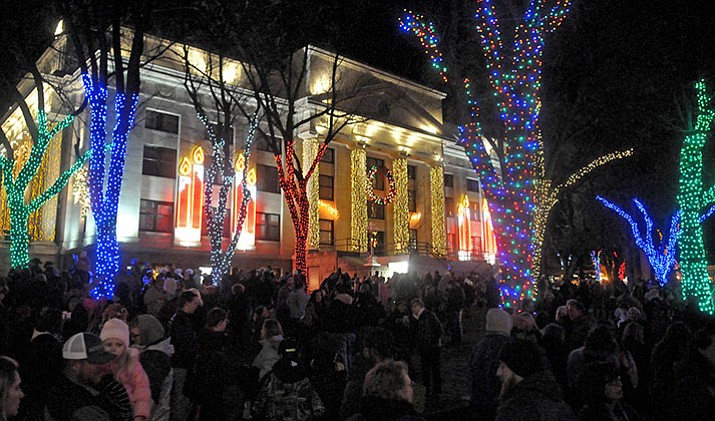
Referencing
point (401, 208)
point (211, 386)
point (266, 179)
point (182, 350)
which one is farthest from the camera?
point (401, 208)

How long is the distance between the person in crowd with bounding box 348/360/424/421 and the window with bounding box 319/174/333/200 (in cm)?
3291

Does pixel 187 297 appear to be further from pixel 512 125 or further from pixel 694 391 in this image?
pixel 512 125

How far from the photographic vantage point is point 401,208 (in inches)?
1526

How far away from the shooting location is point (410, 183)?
41500 mm

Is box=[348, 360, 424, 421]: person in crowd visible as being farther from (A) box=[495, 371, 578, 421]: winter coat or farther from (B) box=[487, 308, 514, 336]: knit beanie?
(B) box=[487, 308, 514, 336]: knit beanie

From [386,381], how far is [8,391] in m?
2.50

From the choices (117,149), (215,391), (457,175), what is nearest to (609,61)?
(117,149)

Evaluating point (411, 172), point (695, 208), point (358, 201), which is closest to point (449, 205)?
point (411, 172)

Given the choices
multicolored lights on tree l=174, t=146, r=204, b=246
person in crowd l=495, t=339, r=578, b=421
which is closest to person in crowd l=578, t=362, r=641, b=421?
person in crowd l=495, t=339, r=578, b=421

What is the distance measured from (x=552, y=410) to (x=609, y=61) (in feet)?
54.7

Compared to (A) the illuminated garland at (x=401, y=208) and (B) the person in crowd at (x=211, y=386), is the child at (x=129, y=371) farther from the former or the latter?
(A) the illuminated garland at (x=401, y=208)

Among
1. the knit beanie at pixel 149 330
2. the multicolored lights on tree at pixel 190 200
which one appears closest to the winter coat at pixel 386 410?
the knit beanie at pixel 149 330

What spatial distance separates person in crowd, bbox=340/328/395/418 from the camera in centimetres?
471

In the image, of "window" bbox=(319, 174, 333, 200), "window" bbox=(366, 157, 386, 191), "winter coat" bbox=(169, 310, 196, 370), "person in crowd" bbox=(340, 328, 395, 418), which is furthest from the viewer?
"window" bbox=(366, 157, 386, 191)
